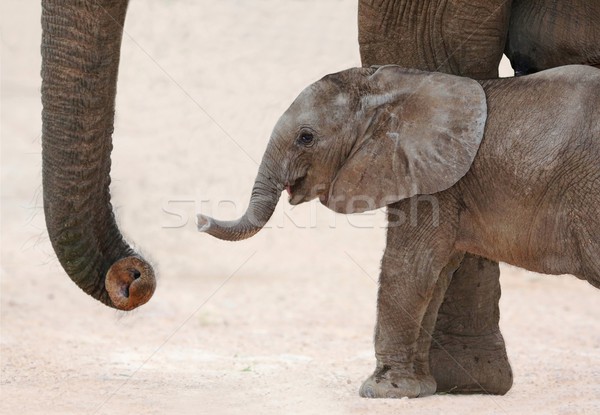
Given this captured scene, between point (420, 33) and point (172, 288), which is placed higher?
point (420, 33)

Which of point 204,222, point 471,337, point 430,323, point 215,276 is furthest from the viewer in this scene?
point 215,276

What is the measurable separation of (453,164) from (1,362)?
8.38 feet

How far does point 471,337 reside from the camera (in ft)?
19.9

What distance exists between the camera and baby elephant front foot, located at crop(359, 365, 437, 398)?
18.5 feet

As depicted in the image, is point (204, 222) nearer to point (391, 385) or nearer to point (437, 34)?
point (391, 385)

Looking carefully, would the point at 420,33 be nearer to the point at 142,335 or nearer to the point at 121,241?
the point at 121,241

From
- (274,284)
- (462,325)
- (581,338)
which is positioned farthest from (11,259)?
(462,325)

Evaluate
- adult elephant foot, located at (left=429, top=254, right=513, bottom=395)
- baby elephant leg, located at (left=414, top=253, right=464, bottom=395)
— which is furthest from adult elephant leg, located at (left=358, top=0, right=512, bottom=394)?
baby elephant leg, located at (left=414, top=253, right=464, bottom=395)

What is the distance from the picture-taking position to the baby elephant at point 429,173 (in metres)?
5.18

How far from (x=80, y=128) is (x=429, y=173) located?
1.35m

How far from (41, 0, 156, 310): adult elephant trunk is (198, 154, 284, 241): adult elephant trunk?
11.7 inches

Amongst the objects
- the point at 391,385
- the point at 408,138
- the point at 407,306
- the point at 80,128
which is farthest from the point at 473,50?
the point at 80,128

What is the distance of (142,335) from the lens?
26.9ft

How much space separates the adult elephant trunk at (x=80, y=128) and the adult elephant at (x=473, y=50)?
1248 millimetres
